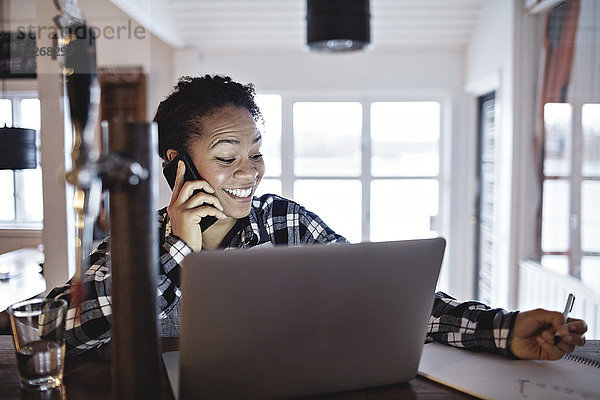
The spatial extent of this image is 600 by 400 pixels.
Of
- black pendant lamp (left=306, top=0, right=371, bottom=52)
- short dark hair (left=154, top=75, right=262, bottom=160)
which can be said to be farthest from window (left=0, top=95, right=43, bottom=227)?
black pendant lamp (left=306, top=0, right=371, bottom=52)

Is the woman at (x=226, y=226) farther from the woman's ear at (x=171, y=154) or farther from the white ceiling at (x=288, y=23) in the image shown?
the white ceiling at (x=288, y=23)

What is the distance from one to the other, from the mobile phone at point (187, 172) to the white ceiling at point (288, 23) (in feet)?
8.79

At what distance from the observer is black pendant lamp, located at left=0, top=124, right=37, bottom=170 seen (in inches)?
91.2

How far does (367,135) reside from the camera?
4.57 meters

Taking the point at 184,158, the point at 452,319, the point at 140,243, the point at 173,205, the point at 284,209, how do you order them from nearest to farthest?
the point at 140,243, the point at 452,319, the point at 173,205, the point at 184,158, the point at 284,209

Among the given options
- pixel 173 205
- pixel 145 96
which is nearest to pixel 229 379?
pixel 173 205

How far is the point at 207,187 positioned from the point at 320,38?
0.63 meters

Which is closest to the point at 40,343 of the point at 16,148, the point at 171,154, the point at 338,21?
the point at 171,154

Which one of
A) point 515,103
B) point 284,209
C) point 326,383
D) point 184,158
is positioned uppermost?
point 515,103

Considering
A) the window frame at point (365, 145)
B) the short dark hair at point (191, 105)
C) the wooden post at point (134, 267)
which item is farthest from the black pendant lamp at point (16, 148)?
the window frame at point (365, 145)

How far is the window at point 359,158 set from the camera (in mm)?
4559

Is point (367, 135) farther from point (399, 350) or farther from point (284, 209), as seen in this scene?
point (399, 350)

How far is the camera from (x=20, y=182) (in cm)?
288

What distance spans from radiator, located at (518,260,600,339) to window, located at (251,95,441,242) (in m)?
1.42
